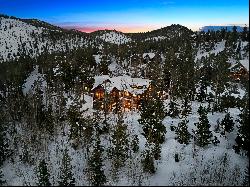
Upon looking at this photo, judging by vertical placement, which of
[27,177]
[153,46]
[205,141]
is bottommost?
[27,177]

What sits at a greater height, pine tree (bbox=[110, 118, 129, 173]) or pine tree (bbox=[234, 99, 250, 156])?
pine tree (bbox=[234, 99, 250, 156])

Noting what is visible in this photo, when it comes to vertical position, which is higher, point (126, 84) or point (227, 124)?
point (126, 84)

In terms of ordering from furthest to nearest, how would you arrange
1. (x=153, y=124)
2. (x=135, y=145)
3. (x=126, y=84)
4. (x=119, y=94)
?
(x=126, y=84), (x=119, y=94), (x=153, y=124), (x=135, y=145)

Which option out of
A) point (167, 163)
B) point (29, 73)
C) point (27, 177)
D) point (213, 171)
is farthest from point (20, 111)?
point (29, 73)

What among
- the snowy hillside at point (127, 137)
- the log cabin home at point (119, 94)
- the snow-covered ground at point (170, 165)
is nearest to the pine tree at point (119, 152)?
the snowy hillside at point (127, 137)

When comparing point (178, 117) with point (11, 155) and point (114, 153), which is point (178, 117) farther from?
point (11, 155)

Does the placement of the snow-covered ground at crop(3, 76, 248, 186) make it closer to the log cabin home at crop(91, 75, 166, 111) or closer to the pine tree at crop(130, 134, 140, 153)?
the pine tree at crop(130, 134, 140, 153)

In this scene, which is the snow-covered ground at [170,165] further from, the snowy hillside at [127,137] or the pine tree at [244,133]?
the pine tree at [244,133]

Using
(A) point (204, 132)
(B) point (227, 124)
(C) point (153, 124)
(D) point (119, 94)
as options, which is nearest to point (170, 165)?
(A) point (204, 132)

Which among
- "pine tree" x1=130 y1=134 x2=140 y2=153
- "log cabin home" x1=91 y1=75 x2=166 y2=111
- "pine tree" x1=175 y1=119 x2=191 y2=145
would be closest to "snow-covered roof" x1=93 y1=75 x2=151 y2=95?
"log cabin home" x1=91 y1=75 x2=166 y2=111

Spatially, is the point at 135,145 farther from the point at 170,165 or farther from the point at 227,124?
the point at 227,124

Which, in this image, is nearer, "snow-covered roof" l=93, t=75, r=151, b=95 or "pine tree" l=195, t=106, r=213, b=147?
"pine tree" l=195, t=106, r=213, b=147
